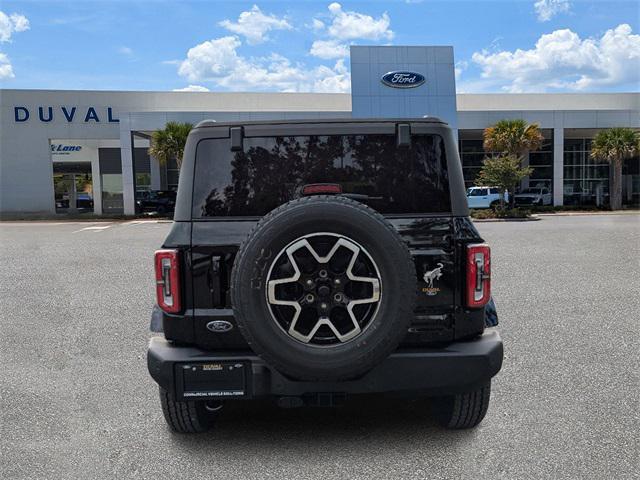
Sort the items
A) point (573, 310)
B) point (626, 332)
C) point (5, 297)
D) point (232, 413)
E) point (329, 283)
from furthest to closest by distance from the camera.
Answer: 1. point (5, 297)
2. point (573, 310)
3. point (626, 332)
4. point (232, 413)
5. point (329, 283)

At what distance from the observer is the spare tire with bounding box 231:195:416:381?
2.86 m

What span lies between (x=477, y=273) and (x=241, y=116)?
3163 cm

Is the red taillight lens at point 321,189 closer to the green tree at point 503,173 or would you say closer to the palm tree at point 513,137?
the green tree at point 503,173

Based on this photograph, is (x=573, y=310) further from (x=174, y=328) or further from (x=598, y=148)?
(x=598, y=148)

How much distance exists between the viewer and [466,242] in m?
3.25

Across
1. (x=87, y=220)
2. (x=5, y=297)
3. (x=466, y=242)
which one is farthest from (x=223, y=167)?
(x=87, y=220)

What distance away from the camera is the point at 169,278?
3.21 meters

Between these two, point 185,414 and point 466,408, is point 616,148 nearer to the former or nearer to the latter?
point 466,408

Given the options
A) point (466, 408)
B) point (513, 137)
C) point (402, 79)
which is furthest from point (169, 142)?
point (466, 408)

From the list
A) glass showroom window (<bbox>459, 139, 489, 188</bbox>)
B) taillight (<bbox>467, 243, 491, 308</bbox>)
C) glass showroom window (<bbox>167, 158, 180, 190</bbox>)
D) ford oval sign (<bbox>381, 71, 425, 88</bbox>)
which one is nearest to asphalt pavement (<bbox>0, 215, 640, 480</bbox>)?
taillight (<bbox>467, 243, 491, 308</bbox>)

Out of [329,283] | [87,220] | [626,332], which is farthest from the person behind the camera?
[87,220]

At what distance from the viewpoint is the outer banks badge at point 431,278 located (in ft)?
10.4

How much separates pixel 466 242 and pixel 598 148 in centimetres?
3635

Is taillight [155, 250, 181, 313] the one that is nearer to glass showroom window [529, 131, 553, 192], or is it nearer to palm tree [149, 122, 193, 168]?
palm tree [149, 122, 193, 168]
